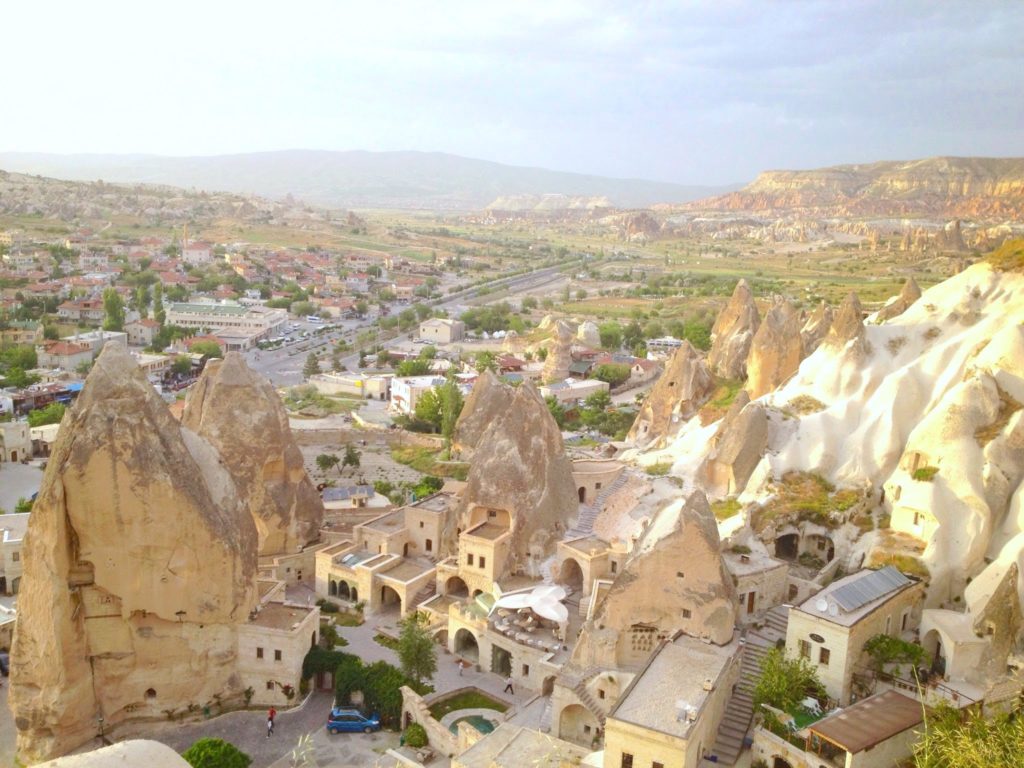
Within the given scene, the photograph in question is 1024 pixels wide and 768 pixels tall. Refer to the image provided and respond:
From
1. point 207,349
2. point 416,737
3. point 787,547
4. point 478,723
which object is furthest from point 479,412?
point 207,349

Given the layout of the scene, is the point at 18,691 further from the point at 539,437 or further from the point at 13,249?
the point at 13,249

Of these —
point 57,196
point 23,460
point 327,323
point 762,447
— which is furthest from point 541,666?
point 57,196

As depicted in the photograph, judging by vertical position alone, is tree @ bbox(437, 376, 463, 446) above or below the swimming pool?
above

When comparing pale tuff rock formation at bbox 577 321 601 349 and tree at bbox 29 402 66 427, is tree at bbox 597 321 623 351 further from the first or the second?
tree at bbox 29 402 66 427

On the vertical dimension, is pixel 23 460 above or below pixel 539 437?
below

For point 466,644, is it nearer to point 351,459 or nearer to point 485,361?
point 351,459

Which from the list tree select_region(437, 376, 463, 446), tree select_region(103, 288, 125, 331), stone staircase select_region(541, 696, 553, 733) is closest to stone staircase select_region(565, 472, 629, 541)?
stone staircase select_region(541, 696, 553, 733)

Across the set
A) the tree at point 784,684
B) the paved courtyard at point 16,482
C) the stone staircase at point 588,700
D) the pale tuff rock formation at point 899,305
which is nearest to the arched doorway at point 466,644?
the stone staircase at point 588,700
